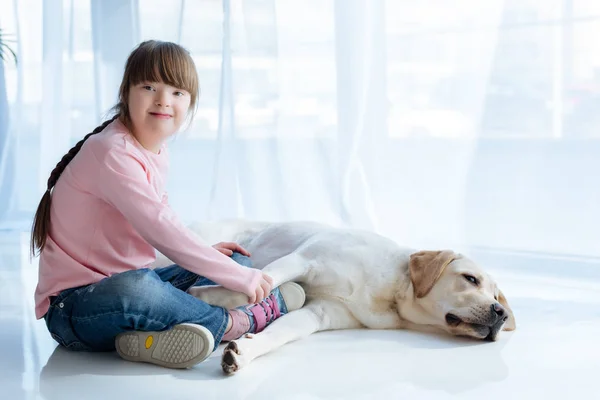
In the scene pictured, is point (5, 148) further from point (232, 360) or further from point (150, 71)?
point (232, 360)

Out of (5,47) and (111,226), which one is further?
(5,47)

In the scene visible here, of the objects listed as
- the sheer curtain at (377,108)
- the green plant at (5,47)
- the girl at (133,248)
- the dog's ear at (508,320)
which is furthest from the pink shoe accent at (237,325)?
the green plant at (5,47)

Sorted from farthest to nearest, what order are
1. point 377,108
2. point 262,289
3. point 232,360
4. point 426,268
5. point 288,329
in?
point 377,108 → point 426,268 → point 288,329 → point 262,289 → point 232,360

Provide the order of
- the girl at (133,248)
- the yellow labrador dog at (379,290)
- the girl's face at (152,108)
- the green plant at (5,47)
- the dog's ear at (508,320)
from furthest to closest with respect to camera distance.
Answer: the green plant at (5,47) → the dog's ear at (508,320) → the yellow labrador dog at (379,290) → the girl's face at (152,108) → the girl at (133,248)

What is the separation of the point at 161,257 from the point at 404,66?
1.34 meters

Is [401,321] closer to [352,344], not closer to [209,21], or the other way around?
[352,344]

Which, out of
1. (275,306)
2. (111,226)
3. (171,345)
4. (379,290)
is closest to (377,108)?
(379,290)

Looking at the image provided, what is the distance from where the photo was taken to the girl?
1.68m

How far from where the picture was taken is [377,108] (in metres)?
3.20

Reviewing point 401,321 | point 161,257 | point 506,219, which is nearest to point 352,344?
point 401,321

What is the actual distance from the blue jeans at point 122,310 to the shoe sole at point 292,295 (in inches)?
10.2

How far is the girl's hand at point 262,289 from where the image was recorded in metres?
1.77

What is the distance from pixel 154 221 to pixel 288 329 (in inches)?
16.9

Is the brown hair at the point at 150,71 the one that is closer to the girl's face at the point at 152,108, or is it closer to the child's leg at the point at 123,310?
the girl's face at the point at 152,108
